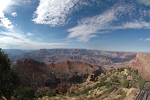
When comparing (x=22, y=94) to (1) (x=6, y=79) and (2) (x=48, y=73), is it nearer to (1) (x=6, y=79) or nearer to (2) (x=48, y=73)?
(1) (x=6, y=79)

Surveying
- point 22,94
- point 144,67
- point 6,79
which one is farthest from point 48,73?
point 144,67

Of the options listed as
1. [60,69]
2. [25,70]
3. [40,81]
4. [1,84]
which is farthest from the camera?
[60,69]

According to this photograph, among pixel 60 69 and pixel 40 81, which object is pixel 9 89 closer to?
pixel 40 81

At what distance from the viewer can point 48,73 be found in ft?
288

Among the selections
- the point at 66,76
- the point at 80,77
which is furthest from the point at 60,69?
the point at 80,77

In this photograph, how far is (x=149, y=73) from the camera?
10.1 meters

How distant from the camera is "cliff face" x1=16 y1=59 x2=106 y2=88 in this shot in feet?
220

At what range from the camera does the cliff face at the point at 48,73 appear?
67088mm

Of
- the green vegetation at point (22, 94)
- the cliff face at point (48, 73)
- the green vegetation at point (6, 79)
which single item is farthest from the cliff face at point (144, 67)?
the cliff face at point (48, 73)

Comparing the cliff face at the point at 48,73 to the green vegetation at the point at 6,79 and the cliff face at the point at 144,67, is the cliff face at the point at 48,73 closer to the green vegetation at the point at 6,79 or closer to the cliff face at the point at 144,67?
the green vegetation at the point at 6,79

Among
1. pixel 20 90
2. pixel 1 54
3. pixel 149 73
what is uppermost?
pixel 1 54

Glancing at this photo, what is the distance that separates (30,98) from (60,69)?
10101 cm

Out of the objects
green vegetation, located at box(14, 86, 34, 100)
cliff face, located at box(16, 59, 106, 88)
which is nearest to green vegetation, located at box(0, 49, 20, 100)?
green vegetation, located at box(14, 86, 34, 100)

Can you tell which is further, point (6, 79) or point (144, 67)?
point (144, 67)
